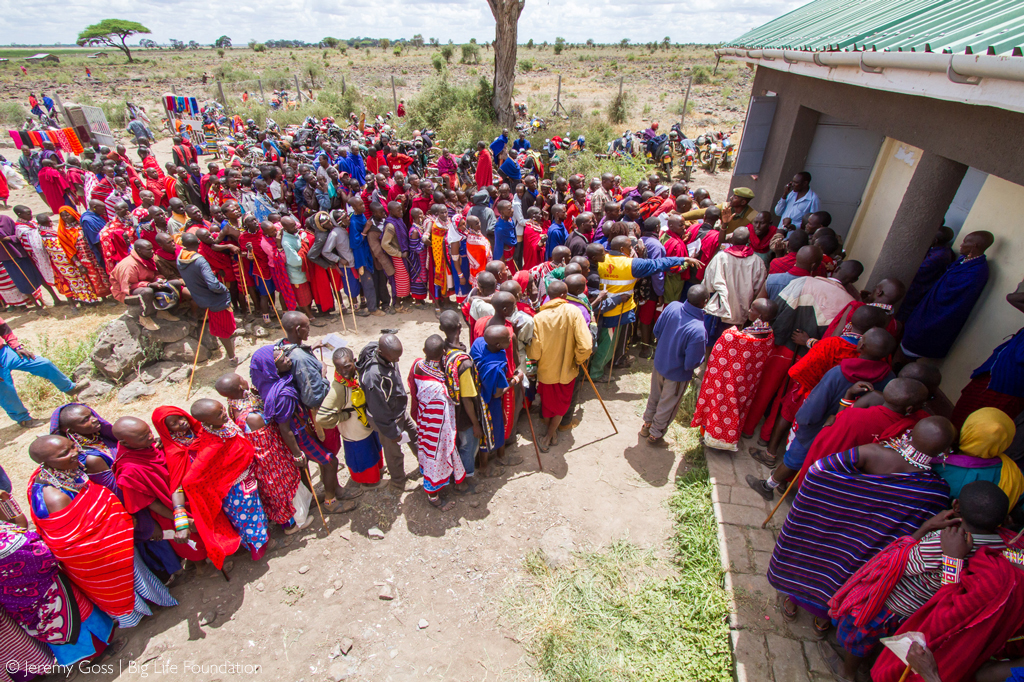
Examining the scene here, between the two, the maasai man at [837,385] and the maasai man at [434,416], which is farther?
the maasai man at [434,416]

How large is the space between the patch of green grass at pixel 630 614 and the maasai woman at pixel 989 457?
5.44 feet

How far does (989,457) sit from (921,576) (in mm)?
721

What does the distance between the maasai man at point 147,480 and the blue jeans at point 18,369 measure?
3.05 metres

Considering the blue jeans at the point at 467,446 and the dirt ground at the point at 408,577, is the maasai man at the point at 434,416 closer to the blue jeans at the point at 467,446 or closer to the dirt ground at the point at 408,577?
the blue jeans at the point at 467,446

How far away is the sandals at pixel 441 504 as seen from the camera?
4207 mm

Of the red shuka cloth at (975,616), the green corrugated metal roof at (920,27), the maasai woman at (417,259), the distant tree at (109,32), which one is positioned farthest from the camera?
the distant tree at (109,32)

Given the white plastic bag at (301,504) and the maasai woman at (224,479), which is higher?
the maasai woman at (224,479)

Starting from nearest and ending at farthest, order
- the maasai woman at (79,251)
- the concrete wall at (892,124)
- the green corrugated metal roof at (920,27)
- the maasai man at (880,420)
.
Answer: the green corrugated metal roof at (920,27)
the maasai man at (880,420)
the concrete wall at (892,124)
the maasai woman at (79,251)

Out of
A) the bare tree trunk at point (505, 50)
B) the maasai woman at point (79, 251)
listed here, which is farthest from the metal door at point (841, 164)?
the bare tree trunk at point (505, 50)

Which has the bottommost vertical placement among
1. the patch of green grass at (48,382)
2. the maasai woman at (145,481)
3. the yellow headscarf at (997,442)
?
the patch of green grass at (48,382)

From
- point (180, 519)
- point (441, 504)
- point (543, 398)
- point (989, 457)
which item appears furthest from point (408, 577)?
point (989, 457)

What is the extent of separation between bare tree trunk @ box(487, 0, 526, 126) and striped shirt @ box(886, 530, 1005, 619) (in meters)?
16.7

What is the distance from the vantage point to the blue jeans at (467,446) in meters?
4.18

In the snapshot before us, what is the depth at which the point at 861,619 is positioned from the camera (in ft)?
8.63
